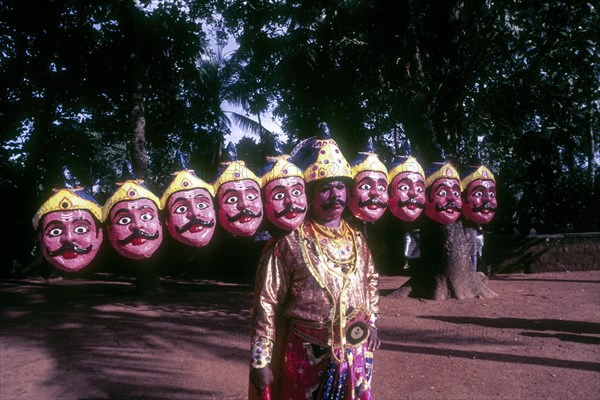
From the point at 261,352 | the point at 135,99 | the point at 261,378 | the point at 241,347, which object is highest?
the point at 135,99

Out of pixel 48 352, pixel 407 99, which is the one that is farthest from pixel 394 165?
pixel 48 352

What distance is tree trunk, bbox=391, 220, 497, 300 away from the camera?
323 inches

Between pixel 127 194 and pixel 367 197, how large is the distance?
152 cm

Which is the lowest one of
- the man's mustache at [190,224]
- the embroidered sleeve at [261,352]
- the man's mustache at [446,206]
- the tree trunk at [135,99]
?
the embroidered sleeve at [261,352]

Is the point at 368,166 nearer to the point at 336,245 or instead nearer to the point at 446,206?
the point at 336,245

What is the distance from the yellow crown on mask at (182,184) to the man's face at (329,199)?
2.36ft

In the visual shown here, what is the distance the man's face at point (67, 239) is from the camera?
2416 mm

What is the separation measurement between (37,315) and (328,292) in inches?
336

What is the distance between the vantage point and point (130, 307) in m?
9.05

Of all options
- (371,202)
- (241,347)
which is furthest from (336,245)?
(241,347)

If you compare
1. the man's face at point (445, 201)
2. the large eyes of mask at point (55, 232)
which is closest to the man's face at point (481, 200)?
the man's face at point (445, 201)

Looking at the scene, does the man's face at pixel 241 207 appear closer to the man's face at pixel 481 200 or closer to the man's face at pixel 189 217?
the man's face at pixel 189 217

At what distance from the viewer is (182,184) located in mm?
2697

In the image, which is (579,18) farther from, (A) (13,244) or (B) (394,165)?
(A) (13,244)
